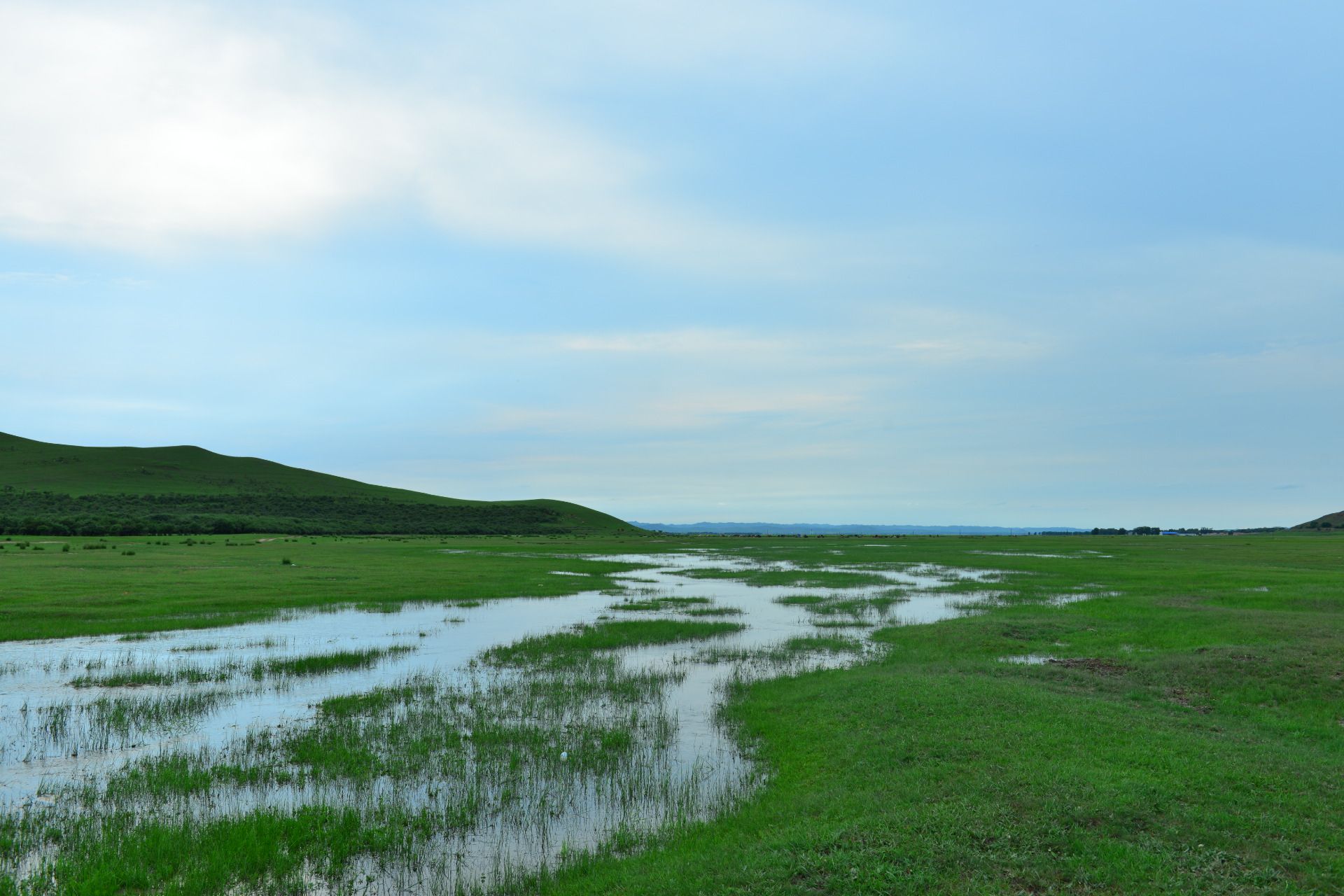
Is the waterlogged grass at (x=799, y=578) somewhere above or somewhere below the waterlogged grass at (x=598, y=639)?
below

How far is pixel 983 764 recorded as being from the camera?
13.4 m

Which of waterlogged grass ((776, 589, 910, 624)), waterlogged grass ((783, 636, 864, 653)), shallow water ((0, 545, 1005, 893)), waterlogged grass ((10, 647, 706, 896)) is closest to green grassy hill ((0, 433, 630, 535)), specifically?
shallow water ((0, 545, 1005, 893))

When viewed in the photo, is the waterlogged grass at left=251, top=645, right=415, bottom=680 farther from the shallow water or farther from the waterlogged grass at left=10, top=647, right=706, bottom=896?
the waterlogged grass at left=10, top=647, right=706, bottom=896

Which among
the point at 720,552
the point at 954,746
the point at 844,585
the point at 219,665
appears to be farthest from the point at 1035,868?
the point at 720,552

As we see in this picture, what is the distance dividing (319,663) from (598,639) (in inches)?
433

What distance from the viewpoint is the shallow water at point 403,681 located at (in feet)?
41.7

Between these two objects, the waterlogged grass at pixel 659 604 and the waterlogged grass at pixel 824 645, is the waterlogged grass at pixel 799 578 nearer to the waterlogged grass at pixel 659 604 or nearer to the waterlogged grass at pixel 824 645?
the waterlogged grass at pixel 659 604

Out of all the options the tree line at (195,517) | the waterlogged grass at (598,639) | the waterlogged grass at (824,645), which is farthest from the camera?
Result: the tree line at (195,517)

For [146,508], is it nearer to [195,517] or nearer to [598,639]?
[195,517]

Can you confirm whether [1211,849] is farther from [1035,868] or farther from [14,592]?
[14,592]

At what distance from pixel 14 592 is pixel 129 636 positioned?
14.0 metres

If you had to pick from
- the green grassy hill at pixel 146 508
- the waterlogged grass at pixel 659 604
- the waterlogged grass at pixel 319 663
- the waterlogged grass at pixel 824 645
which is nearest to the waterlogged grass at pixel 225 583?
the waterlogged grass at pixel 659 604

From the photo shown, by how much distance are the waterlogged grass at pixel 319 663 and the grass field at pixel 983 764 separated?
5.44 m

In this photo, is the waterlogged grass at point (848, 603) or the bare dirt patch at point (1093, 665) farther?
the waterlogged grass at point (848, 603)
